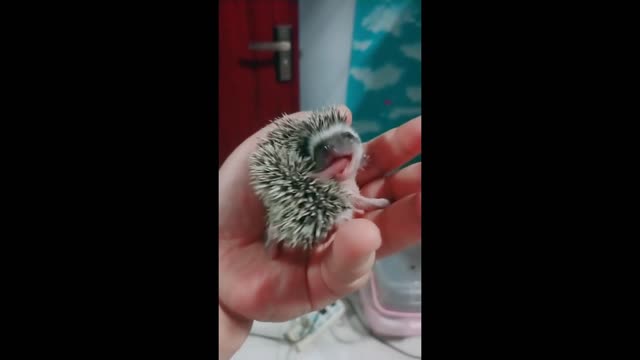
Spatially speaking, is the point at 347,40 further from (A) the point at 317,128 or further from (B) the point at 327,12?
(A) the point at 317,128

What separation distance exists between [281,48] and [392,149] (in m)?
0.29

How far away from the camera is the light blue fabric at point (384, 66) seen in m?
0.92

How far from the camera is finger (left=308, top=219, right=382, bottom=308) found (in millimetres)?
725

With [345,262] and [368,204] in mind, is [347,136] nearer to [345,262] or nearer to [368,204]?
[368,204]

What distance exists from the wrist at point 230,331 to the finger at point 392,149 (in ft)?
1.15

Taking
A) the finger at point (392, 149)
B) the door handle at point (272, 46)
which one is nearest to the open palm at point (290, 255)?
the finger at point (392, 149)

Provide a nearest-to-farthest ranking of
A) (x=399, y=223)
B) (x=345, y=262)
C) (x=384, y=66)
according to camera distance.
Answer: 1. (x=345, y=262)
2. (x=399, y=223)
3. (x=384, y=66)

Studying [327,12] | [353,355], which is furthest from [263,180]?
[353,355]

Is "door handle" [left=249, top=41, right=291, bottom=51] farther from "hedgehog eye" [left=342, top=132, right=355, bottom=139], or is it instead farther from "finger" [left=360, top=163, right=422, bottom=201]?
"finger" [left=360, top=163, right=422, bottom=201]

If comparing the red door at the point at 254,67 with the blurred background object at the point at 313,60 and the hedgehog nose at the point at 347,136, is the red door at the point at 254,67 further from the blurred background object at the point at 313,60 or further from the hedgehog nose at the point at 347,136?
the hedgehog nose at the point at 347,136

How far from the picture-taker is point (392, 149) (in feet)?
2.98

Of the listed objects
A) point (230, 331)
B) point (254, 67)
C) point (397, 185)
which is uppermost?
point (254, 67)

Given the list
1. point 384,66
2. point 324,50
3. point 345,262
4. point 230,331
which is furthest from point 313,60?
point 230,331

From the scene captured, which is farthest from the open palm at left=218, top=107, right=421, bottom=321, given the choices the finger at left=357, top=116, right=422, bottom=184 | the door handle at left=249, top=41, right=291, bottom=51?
the door handle at left=249, top=41, right=291, bottom=51
